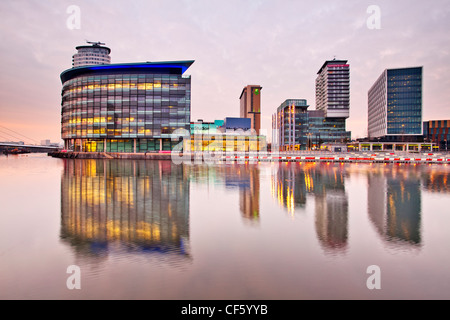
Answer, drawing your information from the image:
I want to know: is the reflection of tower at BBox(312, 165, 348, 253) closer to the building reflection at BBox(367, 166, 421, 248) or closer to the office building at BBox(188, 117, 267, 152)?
the building reflection at BBox(367, 166, 421, 248)

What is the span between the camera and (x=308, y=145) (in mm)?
192500

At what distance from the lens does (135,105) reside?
95.4 m

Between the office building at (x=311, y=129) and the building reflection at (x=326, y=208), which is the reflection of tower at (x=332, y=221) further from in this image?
the office building at (x=311, y=129)

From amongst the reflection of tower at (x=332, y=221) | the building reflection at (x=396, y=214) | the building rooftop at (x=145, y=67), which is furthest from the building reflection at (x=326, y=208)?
the building rooftop at (x=145, y=67)

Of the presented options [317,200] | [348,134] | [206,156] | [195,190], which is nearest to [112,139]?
[206,156]

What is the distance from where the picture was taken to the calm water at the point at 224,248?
6070mm

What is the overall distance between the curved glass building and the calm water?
267 ft

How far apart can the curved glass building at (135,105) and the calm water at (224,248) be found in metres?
81.3

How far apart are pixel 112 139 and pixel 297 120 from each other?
13729cm

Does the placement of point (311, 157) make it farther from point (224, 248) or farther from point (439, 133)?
point (439, 133)

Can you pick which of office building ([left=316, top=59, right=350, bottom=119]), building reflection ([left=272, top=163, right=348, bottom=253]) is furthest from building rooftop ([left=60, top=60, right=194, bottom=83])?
office building ([left=316, top=59, right=350, bottom=119])

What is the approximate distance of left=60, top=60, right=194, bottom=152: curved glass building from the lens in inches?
3716

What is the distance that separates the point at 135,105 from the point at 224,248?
310ft

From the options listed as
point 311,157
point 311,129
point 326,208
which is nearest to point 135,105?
point 311,157
